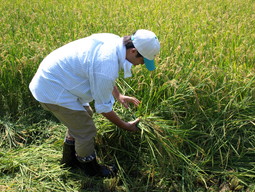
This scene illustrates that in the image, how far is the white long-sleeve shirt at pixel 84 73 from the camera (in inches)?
71.7

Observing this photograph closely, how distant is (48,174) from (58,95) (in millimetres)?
723

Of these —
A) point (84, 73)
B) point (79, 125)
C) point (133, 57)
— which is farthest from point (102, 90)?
point (79, 125)

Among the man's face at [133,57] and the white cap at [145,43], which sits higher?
the white cap at [145,43]

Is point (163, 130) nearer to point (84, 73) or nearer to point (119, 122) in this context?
point (119, 122)

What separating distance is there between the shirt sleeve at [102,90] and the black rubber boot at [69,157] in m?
0.62

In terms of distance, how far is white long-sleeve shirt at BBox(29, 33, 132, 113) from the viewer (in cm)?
182

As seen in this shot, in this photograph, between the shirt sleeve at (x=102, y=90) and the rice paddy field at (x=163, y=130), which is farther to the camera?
the rice paddy field at (x=163, y=130)

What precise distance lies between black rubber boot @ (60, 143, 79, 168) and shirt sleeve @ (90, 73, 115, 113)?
616 mm

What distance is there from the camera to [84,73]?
6.31 feet

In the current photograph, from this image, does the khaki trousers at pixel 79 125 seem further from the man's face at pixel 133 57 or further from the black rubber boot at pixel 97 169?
the man's face at pixel 133 57

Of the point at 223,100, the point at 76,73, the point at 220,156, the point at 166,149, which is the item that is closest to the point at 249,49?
the point at 223,100

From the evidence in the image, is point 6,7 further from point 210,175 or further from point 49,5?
point 210,175

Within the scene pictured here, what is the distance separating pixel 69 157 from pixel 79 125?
1.33 feet

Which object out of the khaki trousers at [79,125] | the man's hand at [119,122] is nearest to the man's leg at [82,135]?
the khaki trousers at [79,125]
